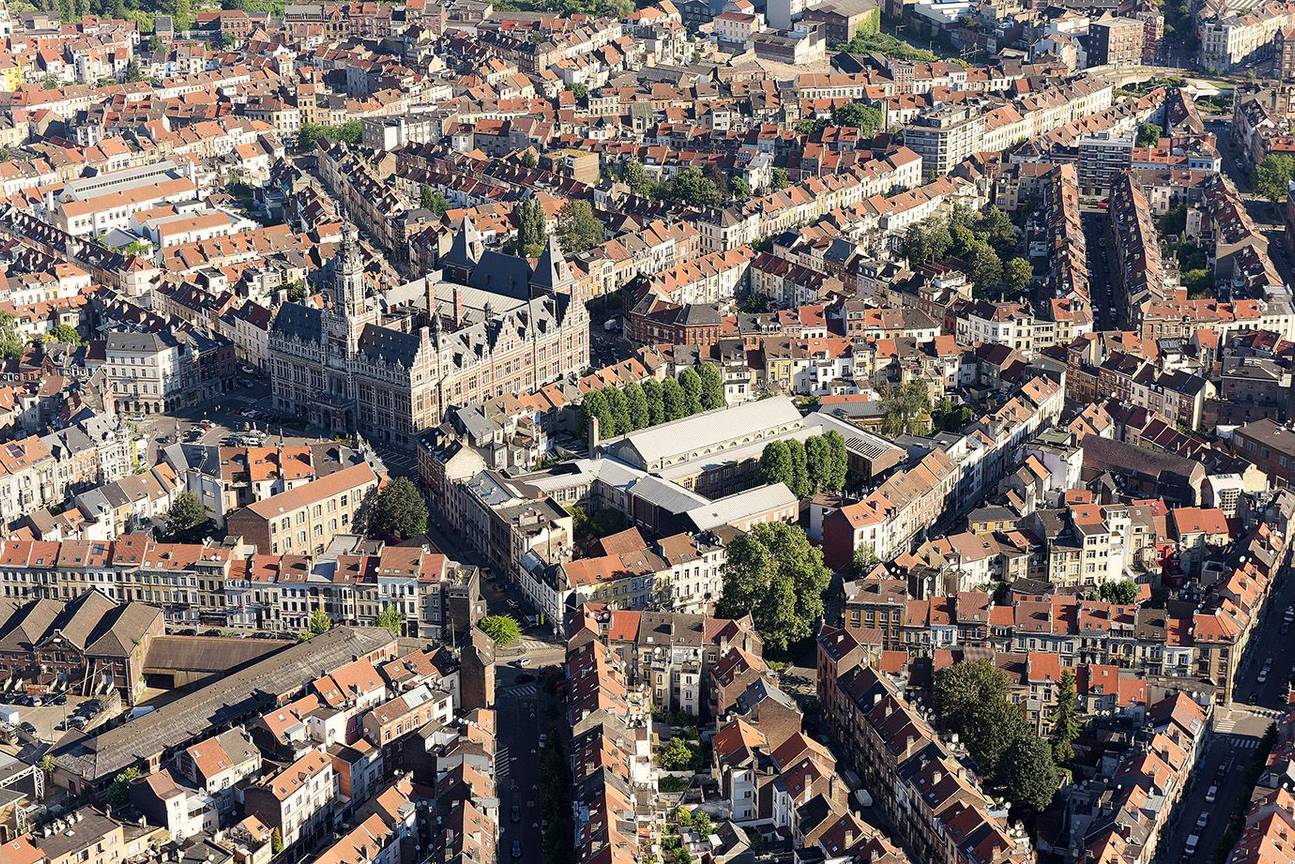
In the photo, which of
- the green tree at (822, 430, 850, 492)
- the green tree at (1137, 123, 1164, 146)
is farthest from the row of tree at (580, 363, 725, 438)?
the green tree at (1137, 123, 1164, 146)

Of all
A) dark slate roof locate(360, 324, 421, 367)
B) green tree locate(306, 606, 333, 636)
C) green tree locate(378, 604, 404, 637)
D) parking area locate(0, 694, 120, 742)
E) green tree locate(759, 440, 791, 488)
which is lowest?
parking area locate(0, 694, 120, 742)

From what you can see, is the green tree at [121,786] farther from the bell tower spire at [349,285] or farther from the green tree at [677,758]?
the bell tower spire at [349,285]

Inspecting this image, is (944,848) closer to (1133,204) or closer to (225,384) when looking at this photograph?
(225,384)

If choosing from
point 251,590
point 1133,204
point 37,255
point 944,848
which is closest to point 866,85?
point 1133,204

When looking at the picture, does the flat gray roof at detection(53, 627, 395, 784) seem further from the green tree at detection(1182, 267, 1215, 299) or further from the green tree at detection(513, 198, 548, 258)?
the green tree at detection(1182, 267, 1215, 299)

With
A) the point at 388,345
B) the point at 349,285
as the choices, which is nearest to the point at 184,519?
the point at 388,345

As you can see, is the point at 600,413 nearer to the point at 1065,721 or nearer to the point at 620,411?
the point at 620,411
